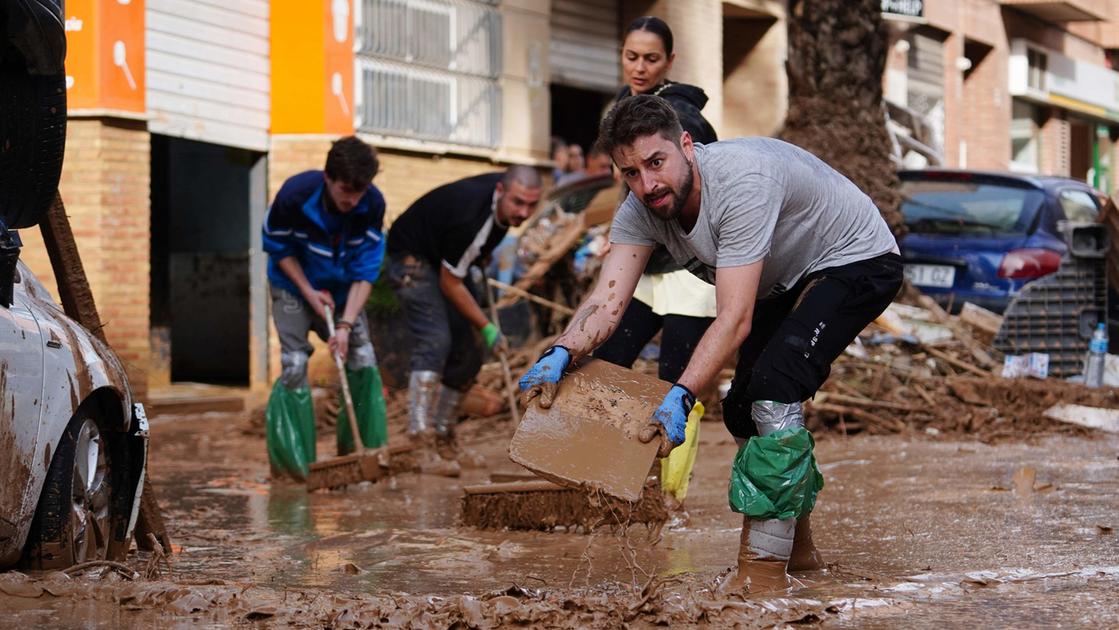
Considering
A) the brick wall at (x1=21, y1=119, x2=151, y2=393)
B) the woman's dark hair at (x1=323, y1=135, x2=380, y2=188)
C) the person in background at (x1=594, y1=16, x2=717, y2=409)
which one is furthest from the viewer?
the brick wall at (x1=21, y1=119, x2=151, y2=393)

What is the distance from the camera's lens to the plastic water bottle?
448 inches

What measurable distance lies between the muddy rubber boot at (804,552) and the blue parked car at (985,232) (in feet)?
24.3

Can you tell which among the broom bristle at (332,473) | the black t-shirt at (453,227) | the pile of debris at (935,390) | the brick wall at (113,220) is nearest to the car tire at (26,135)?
the broom bristle at (332,473)

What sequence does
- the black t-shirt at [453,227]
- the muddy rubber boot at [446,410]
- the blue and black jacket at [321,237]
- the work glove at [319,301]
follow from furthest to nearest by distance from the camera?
1. the muddy rubber boot at [446,410]
2. the black t-shirt at [453,227]
3. the work glove at [319,301]
4. the blue and black jacket at [321,237]

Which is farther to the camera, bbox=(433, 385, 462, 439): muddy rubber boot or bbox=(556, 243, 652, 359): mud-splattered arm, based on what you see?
bbox=(433, 385, 462, 439): muddy rubber boot

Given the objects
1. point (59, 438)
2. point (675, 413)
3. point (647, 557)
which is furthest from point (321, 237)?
point (675, 413)

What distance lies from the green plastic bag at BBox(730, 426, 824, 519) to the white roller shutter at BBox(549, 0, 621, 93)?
13.5 meters

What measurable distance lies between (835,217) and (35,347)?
2401mm

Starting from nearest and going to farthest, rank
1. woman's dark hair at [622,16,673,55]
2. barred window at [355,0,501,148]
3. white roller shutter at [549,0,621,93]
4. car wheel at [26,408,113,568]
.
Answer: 1. car wheel at [26,408,113,568]
2. woman's dark hair at [622,16,673,55]
3. barred window at [355,0,501,148]
4. white roller shutter at [549,0,621,93]

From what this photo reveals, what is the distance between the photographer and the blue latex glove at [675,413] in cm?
459

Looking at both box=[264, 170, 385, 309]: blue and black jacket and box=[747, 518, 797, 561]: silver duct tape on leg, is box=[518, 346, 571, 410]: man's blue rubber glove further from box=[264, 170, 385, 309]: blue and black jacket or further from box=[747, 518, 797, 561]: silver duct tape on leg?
box=[264, 170, 385, 309]: blue and black jacket

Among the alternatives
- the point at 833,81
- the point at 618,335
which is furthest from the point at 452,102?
the point at 618,335

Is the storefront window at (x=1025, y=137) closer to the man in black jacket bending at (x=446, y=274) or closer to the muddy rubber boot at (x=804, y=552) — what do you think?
the man in black jacket bending at (x=446, y=274)

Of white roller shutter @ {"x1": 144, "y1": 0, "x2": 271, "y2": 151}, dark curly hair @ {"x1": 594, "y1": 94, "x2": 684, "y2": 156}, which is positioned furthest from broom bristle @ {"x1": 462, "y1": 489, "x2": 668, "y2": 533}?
white roller shutter @ {"x1": 144, "y1": 0, "x2": 271, "y2": 151}
